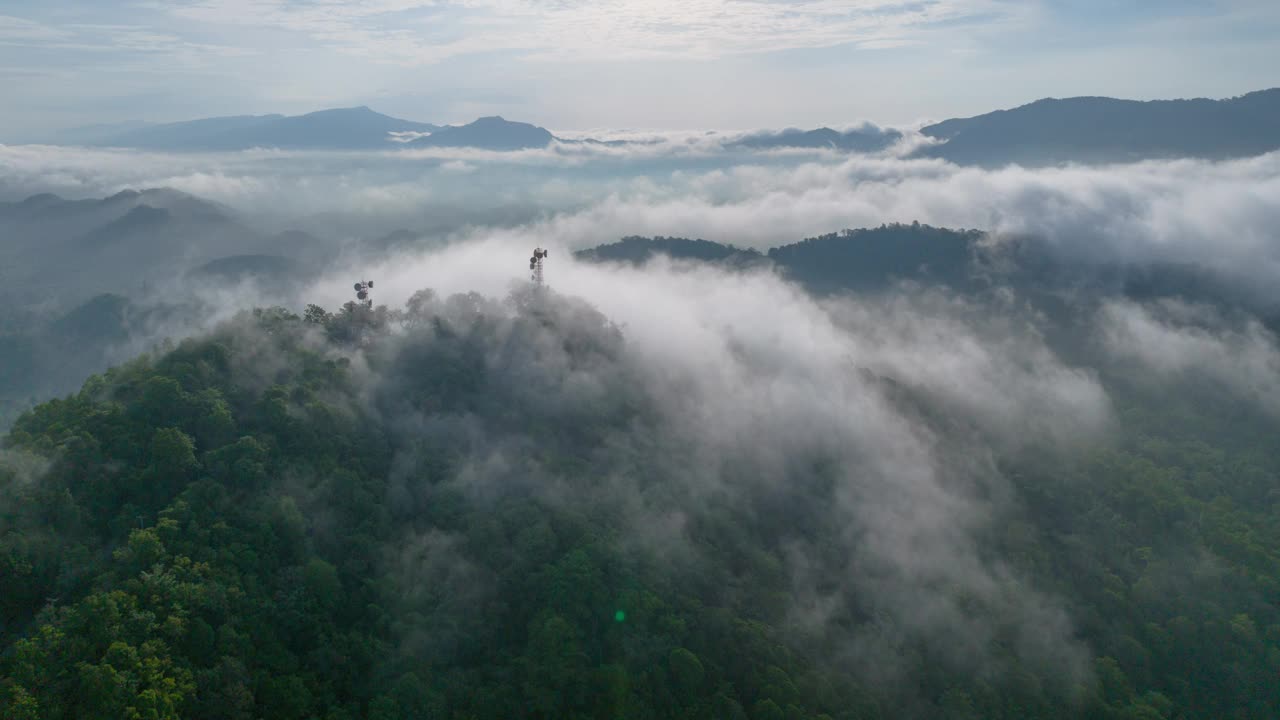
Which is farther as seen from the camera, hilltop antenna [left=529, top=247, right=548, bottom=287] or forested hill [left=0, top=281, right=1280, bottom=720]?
hilltop antenna [left=529, top=247, right=548, bottom=287]

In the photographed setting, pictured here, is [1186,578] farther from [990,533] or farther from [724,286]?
[724,286]

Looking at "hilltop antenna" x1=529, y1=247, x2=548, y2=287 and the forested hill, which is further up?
"hilltop antenna" x1=529, y1=247, x2=548, y2=287

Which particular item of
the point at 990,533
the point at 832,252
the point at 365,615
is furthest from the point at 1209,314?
the point at 365,615

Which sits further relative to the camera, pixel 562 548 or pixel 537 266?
pixel 537 266

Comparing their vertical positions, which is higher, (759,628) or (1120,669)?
(759,628)

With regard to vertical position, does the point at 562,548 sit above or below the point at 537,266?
below

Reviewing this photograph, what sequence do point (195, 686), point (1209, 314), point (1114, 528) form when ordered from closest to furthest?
1. point (195, 686)
2. point (1114, 528)
3. point (1209, 314)

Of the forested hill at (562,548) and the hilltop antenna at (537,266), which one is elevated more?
the hilltop antenna at (537,266)

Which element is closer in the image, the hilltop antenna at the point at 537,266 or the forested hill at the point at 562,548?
the forested hill at the point at 562,548
